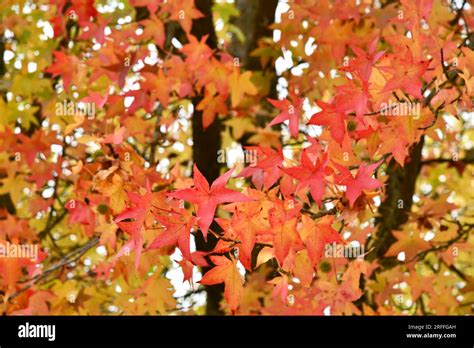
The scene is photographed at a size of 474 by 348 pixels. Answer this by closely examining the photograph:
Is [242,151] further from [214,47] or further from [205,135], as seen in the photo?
[214,47]

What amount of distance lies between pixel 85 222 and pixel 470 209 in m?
3.41

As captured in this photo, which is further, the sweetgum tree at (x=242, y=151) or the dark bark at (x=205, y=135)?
the dark bark at (x=205, y=135)

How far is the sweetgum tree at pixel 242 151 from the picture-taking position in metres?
2.20

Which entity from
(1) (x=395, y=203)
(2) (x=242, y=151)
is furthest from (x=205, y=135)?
(1) (x=395, y=203)

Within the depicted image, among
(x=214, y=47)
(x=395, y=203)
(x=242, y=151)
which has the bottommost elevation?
(x=395, y=203)

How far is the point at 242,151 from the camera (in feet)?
12.9

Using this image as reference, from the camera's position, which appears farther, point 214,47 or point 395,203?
point 395,203

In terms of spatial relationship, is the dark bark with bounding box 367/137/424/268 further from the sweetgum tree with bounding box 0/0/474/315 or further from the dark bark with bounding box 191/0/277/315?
the dark bark with bounding box 191/0/277/315

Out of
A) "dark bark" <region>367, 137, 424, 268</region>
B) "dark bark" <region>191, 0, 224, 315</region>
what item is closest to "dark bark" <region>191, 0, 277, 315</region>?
"dark bark" <region>191, 0, 224, 315</region>

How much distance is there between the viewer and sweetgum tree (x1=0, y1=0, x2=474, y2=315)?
220 centimetres

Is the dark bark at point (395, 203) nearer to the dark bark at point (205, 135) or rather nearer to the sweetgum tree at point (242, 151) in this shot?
the sweetgum tree at point (242, 151)

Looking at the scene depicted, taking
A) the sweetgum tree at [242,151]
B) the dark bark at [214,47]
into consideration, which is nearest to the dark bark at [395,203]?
the sweetgum tree at [242,151]

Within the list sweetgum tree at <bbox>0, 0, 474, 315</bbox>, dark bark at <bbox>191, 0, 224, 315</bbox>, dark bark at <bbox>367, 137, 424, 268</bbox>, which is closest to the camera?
sweetgum tree at <bbox>0, 0, 474, 315</bbox>
